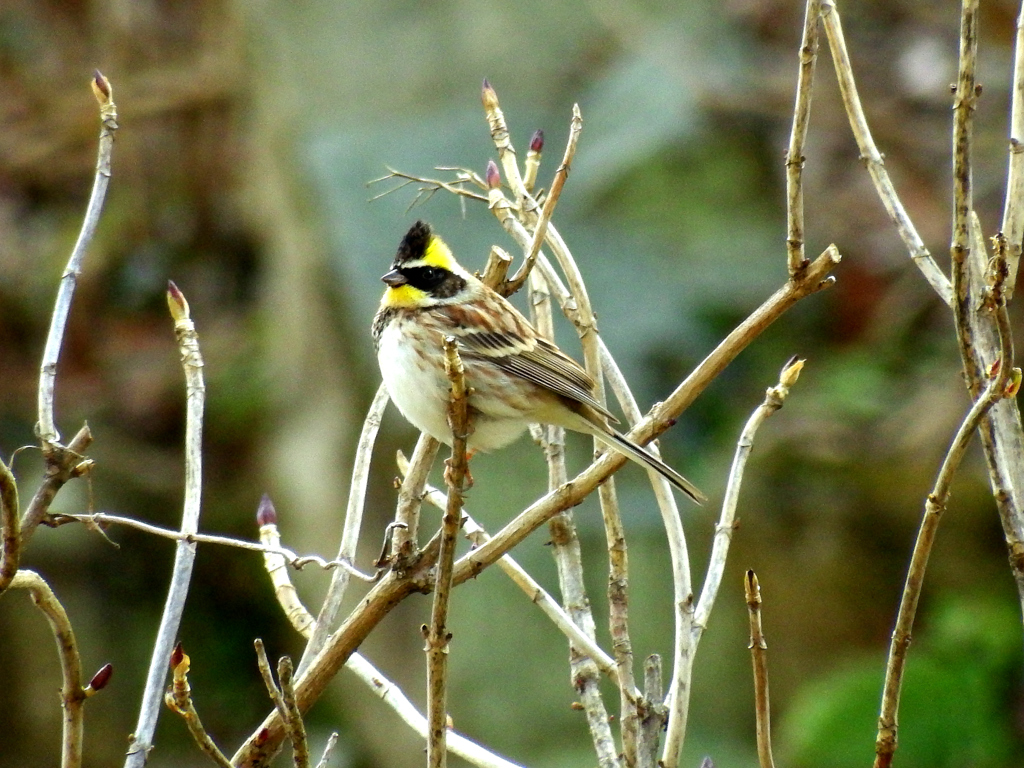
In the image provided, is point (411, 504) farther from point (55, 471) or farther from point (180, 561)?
point (55, 471)

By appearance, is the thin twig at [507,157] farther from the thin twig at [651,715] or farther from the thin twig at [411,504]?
the thin twig at [651,715]

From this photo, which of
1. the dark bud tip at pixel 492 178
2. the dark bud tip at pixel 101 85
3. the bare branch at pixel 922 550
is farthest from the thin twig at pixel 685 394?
the dark bud tip at pixel 101 85

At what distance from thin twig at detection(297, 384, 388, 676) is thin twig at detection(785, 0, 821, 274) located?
2.83 ft

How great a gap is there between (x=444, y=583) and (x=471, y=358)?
1.52m

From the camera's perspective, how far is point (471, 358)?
10.9ft

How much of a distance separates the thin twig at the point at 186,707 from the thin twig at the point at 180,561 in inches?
0.9

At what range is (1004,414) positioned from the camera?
6.91ft

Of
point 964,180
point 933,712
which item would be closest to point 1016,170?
point 964,180

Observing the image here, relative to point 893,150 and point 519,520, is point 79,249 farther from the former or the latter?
point 893,150

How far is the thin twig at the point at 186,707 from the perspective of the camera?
6.11 feet

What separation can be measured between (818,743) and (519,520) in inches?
145

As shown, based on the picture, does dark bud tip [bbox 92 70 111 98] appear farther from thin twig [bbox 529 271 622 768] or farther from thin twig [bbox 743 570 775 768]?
thin twig [bbox 743 570 775 768]

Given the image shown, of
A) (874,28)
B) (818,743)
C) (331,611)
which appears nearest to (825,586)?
(818,743)

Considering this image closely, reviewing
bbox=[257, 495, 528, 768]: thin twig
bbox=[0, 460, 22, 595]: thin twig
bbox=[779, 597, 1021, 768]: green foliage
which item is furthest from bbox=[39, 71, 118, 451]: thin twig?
bbox=[779, 597, 1021, 768]: green foliage
